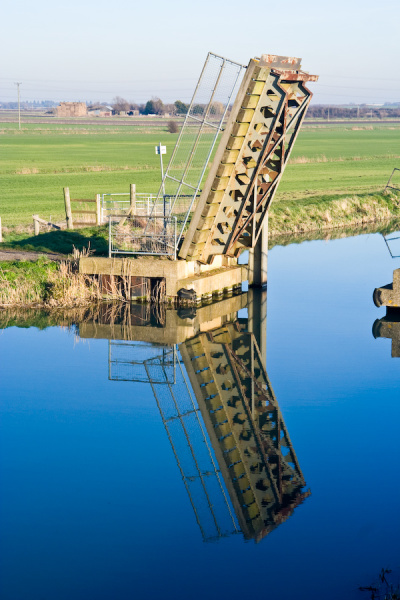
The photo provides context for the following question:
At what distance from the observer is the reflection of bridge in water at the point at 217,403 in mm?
13078

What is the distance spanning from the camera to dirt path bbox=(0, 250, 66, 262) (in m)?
27.2

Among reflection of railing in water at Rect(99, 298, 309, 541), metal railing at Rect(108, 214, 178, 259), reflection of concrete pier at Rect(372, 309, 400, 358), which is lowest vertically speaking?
reflection of concrete pier at Rect(372, 309, 400, 358)

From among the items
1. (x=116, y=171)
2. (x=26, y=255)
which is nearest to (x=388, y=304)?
(x=26, y=255)

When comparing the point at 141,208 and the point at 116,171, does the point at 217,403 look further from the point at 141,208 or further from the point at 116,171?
the point at 116,171

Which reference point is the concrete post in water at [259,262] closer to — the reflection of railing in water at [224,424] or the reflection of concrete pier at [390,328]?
the reflection of railing in water at [224,424]

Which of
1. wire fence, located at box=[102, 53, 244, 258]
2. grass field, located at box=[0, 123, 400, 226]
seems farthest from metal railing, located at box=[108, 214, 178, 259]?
grass field, located at box=[0, 123, 400, 226]

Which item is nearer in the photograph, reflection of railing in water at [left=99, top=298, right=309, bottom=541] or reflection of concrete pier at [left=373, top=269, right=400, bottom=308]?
reflection of railing in water at [left=99, top=298, right=309, bottom=541]

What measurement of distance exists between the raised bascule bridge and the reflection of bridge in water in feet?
3.05

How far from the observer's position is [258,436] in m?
15.9

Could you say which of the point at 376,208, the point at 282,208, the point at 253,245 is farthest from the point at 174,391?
the point at 376,208

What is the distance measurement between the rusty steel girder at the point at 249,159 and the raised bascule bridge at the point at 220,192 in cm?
2

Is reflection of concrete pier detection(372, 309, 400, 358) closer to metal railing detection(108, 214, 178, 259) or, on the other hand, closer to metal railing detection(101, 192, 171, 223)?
metal railing detection(108, 214, 178, 259)

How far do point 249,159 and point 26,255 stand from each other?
27.2 feet

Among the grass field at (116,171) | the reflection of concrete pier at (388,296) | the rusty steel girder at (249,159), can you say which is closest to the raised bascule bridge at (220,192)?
the rusty steel girder at (249,159)
